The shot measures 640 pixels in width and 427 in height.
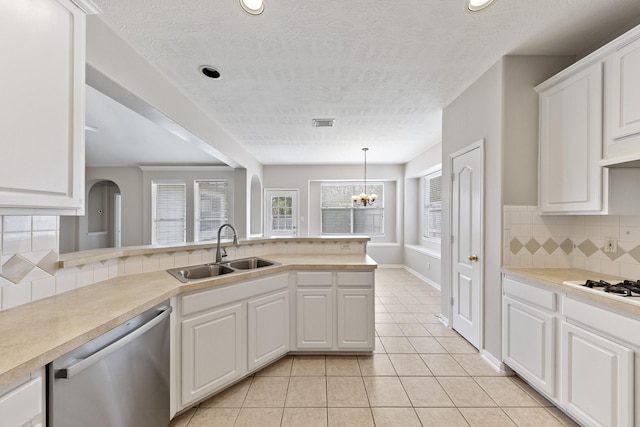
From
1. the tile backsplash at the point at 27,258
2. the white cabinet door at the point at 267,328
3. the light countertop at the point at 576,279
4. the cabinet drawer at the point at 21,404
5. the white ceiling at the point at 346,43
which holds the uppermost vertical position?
the white ceiling at the point at 346,43

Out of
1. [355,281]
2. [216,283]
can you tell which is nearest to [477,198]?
[355,281]

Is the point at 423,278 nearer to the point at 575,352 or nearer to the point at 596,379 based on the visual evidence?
the point at 575,352

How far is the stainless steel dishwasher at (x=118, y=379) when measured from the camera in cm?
102

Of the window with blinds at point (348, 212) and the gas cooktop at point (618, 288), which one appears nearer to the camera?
the gas cooktop at point (618, 288)

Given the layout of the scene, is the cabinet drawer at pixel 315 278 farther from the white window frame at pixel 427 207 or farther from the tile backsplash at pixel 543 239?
the white window frame at pixel 427 207

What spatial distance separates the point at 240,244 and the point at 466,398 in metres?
2.33

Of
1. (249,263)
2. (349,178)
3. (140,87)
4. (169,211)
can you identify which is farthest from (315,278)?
(169,211)

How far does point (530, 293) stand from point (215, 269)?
251 cm

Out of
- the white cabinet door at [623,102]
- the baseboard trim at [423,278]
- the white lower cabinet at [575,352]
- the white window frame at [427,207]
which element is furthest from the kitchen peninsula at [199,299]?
the white window frame at [427,207]

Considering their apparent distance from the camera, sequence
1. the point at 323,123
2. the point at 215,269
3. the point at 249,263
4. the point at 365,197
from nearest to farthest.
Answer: the point at 215,269, the point at 249,263, the point at 323,123, the point at 365,197

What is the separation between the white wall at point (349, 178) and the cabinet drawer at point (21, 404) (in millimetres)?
6428

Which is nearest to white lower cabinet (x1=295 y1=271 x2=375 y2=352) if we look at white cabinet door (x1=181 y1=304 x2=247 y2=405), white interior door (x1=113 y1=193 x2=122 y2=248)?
white cabinet door (x1=181 y1=304 x2=247 y2=405)

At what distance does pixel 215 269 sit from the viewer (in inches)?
96.0

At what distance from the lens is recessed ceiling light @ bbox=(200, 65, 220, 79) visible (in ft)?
8.04
